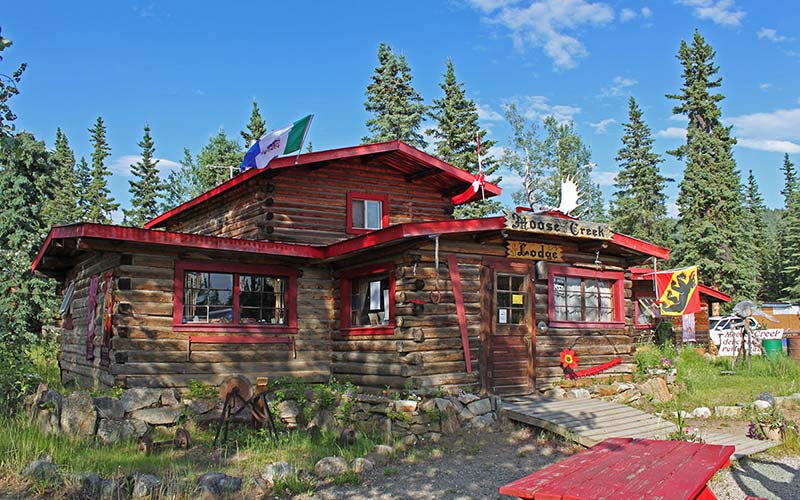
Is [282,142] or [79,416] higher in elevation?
[282,142]

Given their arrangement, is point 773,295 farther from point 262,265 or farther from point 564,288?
point 262,265

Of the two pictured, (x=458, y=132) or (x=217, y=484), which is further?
(x=458, y=132)

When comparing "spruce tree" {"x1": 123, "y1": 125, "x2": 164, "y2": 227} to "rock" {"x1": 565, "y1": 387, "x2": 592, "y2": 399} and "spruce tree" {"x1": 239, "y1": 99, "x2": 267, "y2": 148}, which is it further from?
"rock" {"x1": 565, "y1": 387, "x2": 592, "y2": 399}

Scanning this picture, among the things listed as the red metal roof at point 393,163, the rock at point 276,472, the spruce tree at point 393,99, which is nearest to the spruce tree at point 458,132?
the spruce tree at point 393,99

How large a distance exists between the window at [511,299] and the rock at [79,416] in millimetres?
7092

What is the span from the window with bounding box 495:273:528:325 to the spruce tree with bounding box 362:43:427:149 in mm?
23605

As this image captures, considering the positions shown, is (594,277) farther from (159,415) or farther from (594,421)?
(159,415)

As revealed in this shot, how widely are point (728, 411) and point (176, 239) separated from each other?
1040 cm

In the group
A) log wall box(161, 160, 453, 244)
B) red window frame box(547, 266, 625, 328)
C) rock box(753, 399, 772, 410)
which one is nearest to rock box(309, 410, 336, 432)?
log wall box(161, 160, 453, 244)

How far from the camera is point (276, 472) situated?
7945 millimetres

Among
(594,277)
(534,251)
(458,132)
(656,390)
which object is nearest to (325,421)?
(534,251)

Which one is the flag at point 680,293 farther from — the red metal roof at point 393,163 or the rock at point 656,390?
the red metal roof at point 393,163

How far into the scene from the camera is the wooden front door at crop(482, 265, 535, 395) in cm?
1216

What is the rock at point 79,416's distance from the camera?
939cm
